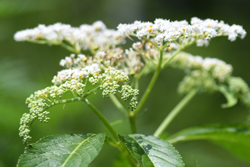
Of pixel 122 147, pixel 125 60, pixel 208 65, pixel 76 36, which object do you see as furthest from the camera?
pixel 208 65

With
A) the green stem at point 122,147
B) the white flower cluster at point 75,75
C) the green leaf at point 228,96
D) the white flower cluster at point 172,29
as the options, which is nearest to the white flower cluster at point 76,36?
the white flower cluster at point 172,29

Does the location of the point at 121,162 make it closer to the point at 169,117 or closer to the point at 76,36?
the point at 169,117

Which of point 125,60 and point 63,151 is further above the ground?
point 125,60

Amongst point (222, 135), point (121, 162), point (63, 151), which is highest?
point (63, 151)

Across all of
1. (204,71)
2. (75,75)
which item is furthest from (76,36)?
(204,71)

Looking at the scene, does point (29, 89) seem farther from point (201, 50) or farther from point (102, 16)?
point (102, 16)
